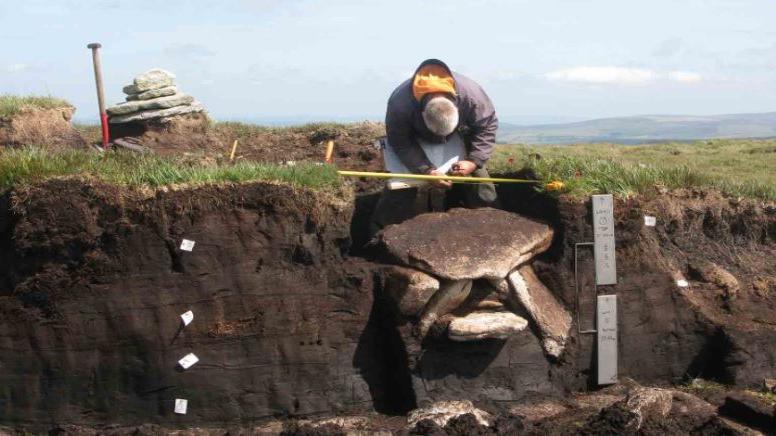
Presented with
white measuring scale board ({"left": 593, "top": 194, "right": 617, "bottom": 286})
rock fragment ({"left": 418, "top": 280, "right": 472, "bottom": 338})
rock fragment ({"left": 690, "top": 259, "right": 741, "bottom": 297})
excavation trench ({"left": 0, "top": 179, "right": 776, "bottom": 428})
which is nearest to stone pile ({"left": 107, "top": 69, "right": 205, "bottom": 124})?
excavation trench ({"left": 0, "top": 179, "right": 776, "bottom": 428})

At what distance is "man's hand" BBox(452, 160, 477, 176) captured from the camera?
22.4 ft

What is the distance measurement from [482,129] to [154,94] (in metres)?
5.78

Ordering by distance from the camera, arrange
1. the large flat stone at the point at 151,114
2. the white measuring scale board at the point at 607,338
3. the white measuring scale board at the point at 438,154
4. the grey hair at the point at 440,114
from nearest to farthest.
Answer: the white measuring scale board at the point at 607,338 → the grey hair at the point at 440,114 → the white measuring scale board at the point at 438,154 → the large flat stone at the point at 151,114

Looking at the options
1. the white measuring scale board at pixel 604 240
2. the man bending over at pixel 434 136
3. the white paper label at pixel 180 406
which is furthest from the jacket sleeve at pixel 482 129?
the white paper label at pixel 180 406

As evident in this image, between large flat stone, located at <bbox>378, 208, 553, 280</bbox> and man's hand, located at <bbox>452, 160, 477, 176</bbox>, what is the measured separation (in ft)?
1.36

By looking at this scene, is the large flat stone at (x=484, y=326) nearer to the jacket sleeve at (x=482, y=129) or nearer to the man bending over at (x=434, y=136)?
the man bending over at (x=434, y=136)

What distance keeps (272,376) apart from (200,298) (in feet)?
2.56

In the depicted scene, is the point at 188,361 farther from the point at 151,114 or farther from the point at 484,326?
the point at 151,114

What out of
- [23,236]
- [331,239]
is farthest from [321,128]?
[23,236]

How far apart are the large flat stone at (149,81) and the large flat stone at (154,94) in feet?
0.16

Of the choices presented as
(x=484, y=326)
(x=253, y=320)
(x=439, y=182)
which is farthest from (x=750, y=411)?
(x=253, y=320)

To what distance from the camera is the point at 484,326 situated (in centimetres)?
596

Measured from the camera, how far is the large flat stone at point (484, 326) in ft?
19.4

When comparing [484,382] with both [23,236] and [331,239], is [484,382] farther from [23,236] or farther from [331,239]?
[23,236]
